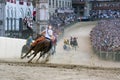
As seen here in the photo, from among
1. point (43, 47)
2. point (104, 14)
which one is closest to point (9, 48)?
point (43, 47)

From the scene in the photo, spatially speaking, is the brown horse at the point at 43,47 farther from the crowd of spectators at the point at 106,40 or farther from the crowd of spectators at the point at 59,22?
the crowd of spectators at the point at 59,22

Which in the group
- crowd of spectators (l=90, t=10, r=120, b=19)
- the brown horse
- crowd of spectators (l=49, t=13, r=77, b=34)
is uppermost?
the brown horse

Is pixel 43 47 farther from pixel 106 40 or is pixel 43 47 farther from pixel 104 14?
pixel 104 14

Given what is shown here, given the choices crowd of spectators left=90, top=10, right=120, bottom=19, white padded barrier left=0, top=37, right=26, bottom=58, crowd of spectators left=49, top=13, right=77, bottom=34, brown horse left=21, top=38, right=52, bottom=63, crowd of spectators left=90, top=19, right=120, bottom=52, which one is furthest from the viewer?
crowd of spectators left=90, top=10, right=120, bottom=19

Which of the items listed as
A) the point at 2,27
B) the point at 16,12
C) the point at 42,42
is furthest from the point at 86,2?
the point at 42,42

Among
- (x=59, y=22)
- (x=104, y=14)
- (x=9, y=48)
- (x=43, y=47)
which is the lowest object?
(x=104, y=14)

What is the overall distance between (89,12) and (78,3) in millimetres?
4512

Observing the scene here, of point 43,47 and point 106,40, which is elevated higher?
point 43,47

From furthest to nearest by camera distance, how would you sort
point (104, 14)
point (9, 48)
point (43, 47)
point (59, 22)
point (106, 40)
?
point (104, 14) → point (59, 22) → point (106, 40) → point (9, 48) → point (43, 47)

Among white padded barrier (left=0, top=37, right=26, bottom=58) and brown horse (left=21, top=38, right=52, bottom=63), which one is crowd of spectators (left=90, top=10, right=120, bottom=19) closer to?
white padded barrier (left=0, top=37, right=26, bottom=58)

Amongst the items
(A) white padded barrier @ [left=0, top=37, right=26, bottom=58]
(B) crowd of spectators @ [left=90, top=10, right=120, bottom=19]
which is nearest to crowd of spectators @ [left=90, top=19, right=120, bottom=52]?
(A) white padded barrier @ [left=0, top=37, right=26, bottom=58]

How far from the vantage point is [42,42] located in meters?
22.8

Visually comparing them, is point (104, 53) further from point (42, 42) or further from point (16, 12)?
point (16, 12)

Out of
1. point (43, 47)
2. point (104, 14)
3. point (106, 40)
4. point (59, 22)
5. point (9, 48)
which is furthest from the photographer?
point (104, 14)
